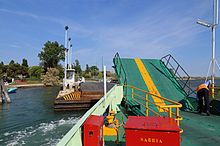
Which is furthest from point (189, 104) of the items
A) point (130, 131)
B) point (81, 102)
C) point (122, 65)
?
point (81, 102)

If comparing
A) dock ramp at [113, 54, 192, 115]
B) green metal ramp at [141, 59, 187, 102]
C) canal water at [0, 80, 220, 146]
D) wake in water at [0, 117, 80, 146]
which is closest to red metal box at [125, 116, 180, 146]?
dock ramp at [113, 54, 192, 115]

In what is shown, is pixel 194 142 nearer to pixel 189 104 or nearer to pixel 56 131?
pixel 189 104

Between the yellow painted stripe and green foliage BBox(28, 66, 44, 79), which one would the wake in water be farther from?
green foliage BBox(28, 66, 44, 79)

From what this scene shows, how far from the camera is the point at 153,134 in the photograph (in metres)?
3.19

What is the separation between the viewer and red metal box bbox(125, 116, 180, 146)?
312 centimetres

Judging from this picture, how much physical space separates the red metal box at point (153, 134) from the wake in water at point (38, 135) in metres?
7.82

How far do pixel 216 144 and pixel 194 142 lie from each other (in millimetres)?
496

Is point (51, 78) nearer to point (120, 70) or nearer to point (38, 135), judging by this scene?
point (38, 135)

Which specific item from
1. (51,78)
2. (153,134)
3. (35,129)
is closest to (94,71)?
(51,78)

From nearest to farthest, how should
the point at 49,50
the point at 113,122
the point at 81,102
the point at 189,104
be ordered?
the point at 113,122 < the point at 189,104 < the point at 81,102 < the point at 49,50

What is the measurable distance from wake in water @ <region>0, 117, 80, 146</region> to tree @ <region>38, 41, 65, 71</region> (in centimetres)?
6741

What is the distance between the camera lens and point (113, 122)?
600 cm

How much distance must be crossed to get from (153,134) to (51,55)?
79142 mm

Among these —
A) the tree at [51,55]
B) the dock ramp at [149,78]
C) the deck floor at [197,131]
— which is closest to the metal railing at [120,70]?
the dock ramp at [149,78]
